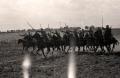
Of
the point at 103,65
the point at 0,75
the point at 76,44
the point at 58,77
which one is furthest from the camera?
the point at 76,44

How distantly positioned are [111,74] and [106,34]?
38.7ft

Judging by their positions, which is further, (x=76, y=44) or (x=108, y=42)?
(x=76, y=44)

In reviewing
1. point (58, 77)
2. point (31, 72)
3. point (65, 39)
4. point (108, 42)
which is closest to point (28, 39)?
point (65, 39)

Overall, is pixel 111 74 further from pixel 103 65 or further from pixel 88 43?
pixel 88 43

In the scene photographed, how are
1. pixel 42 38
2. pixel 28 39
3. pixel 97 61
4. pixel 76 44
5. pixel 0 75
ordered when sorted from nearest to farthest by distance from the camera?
pixel 0 75, pixel 97 61, pixel 42 38, pixel 28 39, pixel 76 44

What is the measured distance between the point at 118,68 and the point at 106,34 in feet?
32.4

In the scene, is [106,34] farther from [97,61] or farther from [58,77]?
[58,77]

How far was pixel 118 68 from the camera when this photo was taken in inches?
703

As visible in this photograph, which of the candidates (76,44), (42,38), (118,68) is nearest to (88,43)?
(76,44)

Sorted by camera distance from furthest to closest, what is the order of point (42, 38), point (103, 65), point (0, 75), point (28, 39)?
point (28, 39), point (42, 38), point (103, 65), point (0, 75)

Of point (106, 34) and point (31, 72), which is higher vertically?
point (106, 34)

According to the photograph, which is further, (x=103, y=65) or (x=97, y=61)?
(x=97, y=61)

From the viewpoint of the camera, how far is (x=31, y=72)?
17.8m

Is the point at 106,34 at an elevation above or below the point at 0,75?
above
